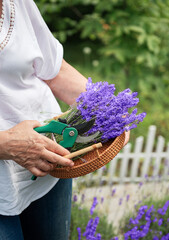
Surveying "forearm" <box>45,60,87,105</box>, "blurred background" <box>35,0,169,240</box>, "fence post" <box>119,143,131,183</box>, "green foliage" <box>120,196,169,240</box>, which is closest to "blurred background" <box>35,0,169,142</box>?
"blurred background" <box>35,0,169,240</box>

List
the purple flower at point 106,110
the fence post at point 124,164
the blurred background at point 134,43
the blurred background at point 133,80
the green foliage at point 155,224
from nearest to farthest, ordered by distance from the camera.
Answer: the purple flower at point 106,110
the green foliage at point 155,224
the blurred background at point 133,80
the fence post at point 124,164
the blurred background at point 134,43

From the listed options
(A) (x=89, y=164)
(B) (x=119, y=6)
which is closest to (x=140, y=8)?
(B) (x=119, y=6)

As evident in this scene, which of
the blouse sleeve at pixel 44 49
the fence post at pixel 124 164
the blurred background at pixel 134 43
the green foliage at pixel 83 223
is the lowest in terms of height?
the fence post at pixel 124 164

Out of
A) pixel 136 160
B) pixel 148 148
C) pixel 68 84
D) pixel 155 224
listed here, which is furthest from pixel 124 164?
pixel 68 84

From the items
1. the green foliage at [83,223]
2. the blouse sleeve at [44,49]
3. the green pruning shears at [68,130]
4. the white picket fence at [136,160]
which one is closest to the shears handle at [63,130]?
the green pruning shears at [68,130]

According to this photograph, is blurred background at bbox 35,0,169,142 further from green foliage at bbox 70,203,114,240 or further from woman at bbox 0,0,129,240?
woman at bbox 0,0,129,240

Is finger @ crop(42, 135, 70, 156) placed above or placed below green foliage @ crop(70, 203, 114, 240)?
above

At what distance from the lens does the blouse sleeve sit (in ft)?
3.84

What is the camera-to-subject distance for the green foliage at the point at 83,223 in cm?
224

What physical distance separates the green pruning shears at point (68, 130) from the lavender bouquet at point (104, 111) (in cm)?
2

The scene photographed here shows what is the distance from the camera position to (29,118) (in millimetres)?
1179

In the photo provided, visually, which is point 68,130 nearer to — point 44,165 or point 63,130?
point 63,130

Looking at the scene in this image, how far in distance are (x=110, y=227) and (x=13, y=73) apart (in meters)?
1.64

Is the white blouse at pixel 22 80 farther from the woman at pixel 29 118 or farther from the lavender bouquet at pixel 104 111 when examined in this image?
the lavender bouquet at pixel 104 111
